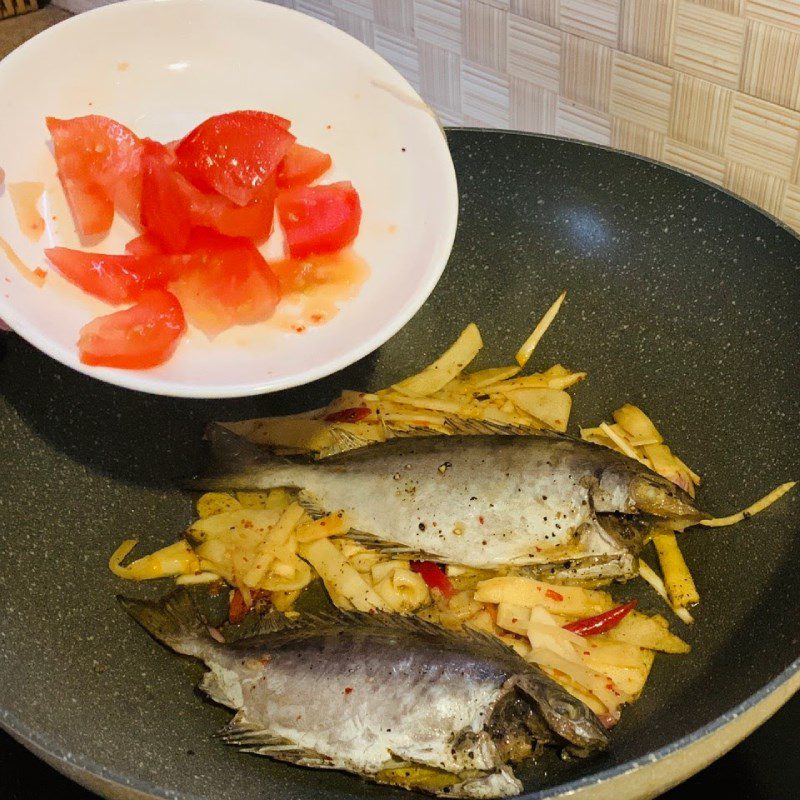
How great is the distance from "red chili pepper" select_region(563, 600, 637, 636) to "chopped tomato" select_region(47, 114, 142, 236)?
1181 millimetres

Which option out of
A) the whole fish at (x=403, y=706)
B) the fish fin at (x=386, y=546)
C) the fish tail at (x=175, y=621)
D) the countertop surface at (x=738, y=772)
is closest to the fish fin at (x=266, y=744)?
the whole fish at (x=403, y=706)

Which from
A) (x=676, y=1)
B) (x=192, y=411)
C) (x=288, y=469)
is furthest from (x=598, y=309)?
(x=192, y=411)

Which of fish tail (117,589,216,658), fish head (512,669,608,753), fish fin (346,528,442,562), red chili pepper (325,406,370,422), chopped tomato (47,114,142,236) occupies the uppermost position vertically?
chopped tomato (47,114,142,236)

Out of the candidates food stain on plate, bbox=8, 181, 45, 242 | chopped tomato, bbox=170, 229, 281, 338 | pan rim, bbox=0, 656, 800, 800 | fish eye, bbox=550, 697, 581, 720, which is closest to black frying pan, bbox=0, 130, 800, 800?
pan rim, bbox=0, 656, 800, 800

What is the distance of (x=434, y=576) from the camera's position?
2.07m

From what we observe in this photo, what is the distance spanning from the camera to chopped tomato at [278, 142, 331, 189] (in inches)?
72.0

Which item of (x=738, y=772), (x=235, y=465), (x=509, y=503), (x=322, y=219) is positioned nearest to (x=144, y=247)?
(x=322, y=219)

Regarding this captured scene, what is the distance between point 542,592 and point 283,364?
2.45ft

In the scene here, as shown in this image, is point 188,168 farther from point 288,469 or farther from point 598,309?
point 598,309

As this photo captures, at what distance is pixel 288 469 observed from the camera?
7.07ft

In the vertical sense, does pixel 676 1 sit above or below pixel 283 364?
above

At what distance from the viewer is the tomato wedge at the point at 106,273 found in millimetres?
1671

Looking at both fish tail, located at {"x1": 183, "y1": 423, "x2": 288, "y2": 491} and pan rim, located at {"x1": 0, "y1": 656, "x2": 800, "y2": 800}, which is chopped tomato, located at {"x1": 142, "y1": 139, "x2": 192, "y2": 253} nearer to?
fish tail, located at {"x1": 183, "y1": 423, "x2": 288, "y2": 491}

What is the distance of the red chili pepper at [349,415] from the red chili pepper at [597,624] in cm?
71
